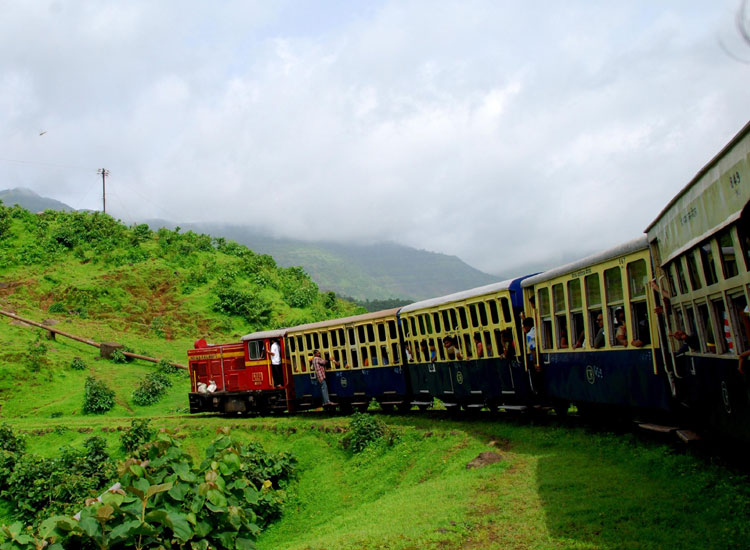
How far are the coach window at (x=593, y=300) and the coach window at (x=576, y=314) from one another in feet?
1.29

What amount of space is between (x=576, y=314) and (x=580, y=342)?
53cm

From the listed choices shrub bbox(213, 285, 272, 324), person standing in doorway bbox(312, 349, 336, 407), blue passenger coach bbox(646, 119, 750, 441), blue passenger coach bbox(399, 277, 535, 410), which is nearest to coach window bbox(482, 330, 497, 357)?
blue passenger coach bbox(399, 277, 535, 410)

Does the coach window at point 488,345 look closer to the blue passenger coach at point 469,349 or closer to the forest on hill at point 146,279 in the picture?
the blue passenger coach at point 469,349

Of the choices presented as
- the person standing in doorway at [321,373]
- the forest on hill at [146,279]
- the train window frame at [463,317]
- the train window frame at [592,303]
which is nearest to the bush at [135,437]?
the person standing in doorway at [321,373]

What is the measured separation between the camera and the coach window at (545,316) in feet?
46.3

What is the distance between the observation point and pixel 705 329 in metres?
8.29

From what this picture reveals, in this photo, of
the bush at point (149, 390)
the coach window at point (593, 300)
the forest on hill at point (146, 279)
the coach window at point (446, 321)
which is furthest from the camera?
the forest on hill at point (146, 279)

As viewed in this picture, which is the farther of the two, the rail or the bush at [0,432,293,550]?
the rail

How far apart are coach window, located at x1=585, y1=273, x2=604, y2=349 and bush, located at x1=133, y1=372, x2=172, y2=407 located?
23.3m

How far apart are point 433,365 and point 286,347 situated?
23.7ft

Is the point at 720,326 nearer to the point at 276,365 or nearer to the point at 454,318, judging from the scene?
the point at 454,318

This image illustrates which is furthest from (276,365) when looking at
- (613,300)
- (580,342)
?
(613,300)

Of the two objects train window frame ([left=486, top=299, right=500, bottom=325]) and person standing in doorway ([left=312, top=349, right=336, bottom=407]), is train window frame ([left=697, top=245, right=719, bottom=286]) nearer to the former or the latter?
train window frame ([left=486, top=299, right=500, bottom=325])

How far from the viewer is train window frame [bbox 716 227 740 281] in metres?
6.88
